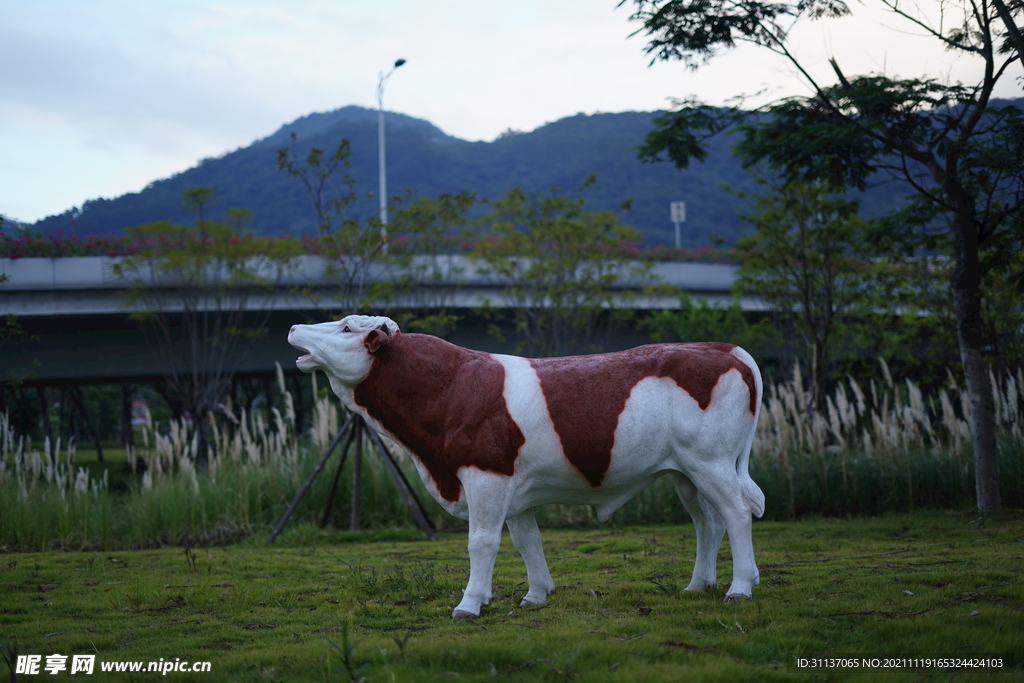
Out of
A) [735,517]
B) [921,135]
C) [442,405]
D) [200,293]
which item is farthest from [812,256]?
[200,293]

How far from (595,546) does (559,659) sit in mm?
4093

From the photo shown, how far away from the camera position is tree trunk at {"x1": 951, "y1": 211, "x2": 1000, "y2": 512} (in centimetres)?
789

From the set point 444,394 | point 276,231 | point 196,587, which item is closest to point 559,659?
point 444,394

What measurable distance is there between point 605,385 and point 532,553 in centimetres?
116

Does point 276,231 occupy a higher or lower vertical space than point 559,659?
higher

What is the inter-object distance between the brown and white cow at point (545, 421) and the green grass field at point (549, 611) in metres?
0.53

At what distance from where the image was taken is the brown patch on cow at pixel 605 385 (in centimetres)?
435

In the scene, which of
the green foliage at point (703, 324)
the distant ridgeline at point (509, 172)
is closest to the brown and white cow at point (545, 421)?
the green foliage at point (703, 324)

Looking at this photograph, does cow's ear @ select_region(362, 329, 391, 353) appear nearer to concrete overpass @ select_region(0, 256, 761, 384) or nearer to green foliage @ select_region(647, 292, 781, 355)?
concrete overpass @ select_region(0, 256, 761, 384)

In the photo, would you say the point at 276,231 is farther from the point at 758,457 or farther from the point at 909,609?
the point at 909,609

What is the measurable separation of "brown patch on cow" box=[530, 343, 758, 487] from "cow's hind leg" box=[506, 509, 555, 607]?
0.57 m

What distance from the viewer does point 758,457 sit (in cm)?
970

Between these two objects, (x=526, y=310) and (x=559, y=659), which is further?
(x=526, y=310)

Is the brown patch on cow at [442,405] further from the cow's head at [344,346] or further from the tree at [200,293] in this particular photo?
the tree at [200,293]
